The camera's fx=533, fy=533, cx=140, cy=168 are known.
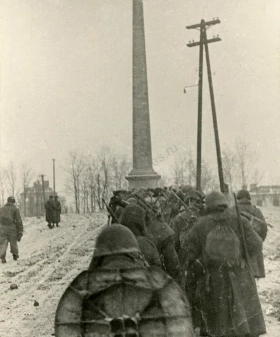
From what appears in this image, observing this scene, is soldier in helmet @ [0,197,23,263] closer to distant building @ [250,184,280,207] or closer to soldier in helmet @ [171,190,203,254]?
soldier in helmet @ [171,190,203,254]

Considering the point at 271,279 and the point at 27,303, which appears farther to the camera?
the point at 271,279

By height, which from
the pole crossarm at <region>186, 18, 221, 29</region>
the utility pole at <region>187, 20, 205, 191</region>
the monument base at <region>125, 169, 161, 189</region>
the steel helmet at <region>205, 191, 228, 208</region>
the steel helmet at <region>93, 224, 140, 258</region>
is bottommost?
the steel helmet at <region>93, 224, 140, 258</region>

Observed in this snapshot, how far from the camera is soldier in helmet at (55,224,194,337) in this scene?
269 centimetres

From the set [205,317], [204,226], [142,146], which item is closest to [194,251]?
[204,226]

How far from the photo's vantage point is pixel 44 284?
9469mm

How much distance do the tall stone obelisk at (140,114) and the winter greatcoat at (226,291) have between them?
771 inches

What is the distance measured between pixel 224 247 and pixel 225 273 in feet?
0.87

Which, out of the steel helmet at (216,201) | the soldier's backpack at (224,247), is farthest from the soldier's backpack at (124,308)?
the steel helmet at (216,201)

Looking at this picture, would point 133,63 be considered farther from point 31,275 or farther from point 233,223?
point 233,223

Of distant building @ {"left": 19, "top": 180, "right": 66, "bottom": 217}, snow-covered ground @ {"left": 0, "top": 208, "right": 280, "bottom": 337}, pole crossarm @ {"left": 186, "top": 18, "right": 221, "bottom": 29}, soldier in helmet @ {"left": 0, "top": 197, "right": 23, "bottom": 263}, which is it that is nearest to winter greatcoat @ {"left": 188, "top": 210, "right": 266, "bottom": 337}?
snow-covered ground @ {"left": 0, "top": 208, "right": 280, "bottom": 337}

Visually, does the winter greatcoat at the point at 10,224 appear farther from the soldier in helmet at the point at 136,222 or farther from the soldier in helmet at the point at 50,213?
the soldier in helmet at the point at 50,213

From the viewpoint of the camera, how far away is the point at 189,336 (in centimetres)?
272

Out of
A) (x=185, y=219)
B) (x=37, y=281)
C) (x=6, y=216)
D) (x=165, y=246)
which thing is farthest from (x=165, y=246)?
(x=6, y=216)

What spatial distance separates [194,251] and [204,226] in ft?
0.88
